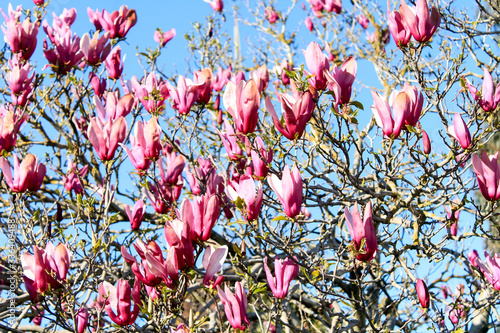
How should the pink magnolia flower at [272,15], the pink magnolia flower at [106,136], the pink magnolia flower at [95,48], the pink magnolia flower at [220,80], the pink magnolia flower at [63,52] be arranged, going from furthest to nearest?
the pink magnolia flower at [272,15] < the pink magnolia flower at [220,80] < the pink magnolia flower at [63,52] < the pink magnolia flower at [95,48] < the pink magnolia flower at [106,136]

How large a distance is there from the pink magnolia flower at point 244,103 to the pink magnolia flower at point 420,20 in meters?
0.82

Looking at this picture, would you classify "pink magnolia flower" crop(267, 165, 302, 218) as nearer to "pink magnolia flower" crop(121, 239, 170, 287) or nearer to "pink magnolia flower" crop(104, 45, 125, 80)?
"pink magnolia flower" crop(121, 239, 170, 287)

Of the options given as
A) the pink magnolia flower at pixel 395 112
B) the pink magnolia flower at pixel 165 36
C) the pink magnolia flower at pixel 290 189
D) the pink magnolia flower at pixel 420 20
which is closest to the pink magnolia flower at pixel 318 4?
the pink magnolia flower at pixel 165 36

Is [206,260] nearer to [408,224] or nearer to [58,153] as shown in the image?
[408,224]

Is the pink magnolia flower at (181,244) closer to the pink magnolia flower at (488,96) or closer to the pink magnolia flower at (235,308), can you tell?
the pink magnolia flower at (235,308)

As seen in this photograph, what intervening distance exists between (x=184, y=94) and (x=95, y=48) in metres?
0.72

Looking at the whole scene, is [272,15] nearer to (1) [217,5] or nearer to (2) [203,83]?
(1) [217,5]

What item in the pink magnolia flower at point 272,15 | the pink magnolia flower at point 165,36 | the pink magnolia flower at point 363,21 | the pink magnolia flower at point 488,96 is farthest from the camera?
the pink magnolia flower at point 272,15

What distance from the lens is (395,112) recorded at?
1.99m

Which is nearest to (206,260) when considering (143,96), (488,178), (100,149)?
(100,149)

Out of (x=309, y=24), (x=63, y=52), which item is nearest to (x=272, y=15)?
(x=309, y=24)

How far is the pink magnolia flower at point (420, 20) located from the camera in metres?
2.23

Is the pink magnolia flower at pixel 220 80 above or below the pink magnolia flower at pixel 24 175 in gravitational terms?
above

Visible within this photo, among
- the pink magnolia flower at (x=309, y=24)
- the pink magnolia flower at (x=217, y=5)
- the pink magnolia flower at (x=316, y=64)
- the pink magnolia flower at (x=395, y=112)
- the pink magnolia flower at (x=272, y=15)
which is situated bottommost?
the pink magnolia flower at (x=395, y=112)
